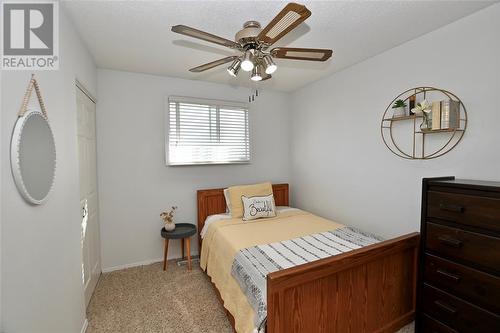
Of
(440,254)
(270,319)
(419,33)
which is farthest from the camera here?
(419,33)

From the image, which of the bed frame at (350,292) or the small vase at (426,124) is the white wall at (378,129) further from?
the bed frame at (350,292)

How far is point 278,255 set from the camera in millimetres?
2002

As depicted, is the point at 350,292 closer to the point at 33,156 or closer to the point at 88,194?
the point at 33,156

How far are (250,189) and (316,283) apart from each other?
1862 millimetres

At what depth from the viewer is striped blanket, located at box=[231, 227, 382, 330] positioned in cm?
163

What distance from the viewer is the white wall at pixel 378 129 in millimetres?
1775

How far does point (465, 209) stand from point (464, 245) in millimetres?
247

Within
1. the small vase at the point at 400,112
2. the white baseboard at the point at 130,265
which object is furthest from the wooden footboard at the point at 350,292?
the white baseboard at the point at 130,265

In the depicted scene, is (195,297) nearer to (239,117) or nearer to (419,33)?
Result: (239,117)

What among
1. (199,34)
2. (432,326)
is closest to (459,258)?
(432,326)

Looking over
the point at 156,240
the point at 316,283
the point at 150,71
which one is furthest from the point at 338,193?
the point at 150,71

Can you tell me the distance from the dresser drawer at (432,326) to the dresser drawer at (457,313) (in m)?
0.03

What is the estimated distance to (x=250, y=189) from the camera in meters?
3.29

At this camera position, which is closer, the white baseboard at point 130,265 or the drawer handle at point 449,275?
the drawer handle at point 449,275
